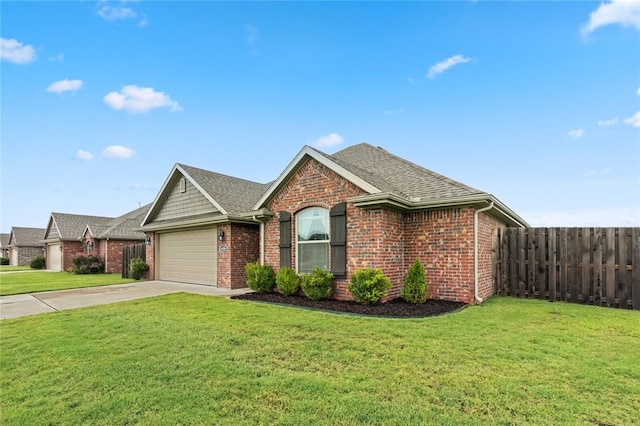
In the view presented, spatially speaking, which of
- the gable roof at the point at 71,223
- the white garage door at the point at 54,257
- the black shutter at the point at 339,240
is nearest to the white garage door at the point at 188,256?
the black shutter at the point at 339,240

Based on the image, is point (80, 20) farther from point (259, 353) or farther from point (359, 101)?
point (259, 353)

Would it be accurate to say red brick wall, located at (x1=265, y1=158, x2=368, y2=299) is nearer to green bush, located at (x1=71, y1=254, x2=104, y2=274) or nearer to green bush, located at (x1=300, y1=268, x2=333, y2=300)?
green bush, located at (x1=300, y1=268, x2=333, y2=300)

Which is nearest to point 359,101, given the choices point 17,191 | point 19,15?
point 19,15

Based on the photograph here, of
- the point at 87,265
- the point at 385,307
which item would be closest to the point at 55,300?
the point at 385,307

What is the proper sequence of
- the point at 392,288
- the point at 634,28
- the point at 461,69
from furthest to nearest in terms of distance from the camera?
the point at 461,69 → the point at 392,288 → the point at 634,28

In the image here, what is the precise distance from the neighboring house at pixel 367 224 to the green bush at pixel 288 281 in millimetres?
382

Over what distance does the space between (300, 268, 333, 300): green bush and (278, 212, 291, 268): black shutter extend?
53.9 inches

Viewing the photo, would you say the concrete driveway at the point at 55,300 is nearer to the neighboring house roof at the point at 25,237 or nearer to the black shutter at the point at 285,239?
the black shutter at the point at 285,239

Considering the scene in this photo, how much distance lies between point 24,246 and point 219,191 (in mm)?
39663

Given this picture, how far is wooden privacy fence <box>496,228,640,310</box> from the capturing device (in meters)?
7.72

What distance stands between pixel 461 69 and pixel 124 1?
1078 cm

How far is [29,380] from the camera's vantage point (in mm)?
3762

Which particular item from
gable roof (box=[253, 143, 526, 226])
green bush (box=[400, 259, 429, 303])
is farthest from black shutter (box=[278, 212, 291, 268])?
green bush (box=[400, 259, 429, 303])

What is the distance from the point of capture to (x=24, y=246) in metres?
38.3
